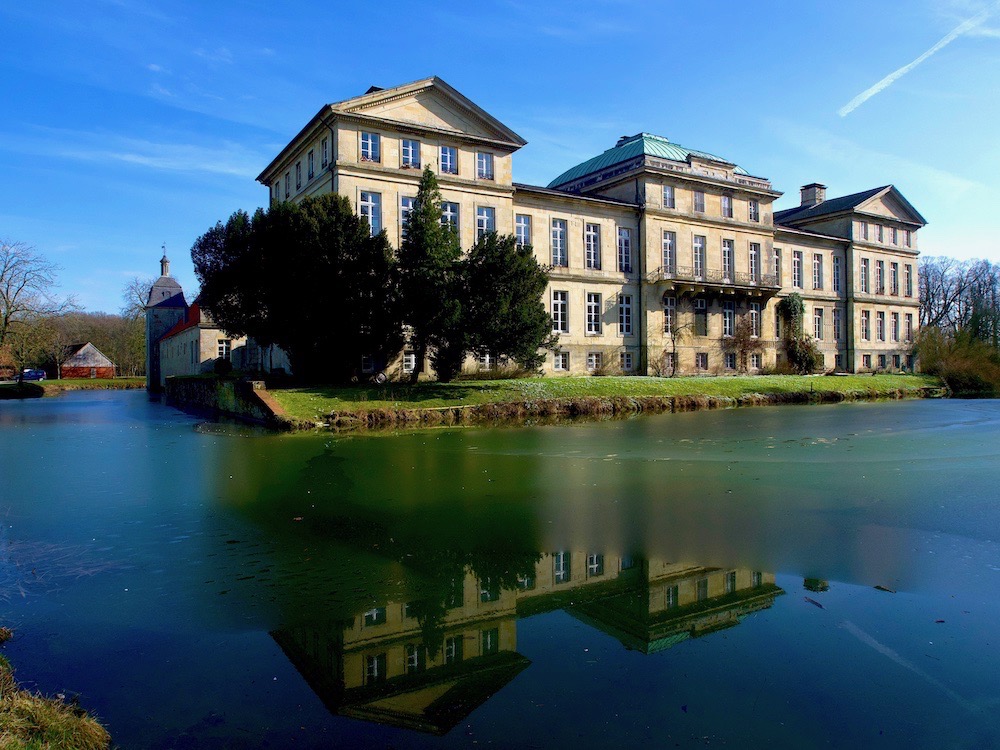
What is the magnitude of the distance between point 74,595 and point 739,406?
2936 centimetres

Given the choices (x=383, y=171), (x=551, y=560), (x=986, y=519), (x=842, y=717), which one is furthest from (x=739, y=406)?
(x=842, y=717)

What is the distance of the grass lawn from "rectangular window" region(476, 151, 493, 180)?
1062 centimetres

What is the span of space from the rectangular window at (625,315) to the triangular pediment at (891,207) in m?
23.9

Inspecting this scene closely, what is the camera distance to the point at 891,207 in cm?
5462

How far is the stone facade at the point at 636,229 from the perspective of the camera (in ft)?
102

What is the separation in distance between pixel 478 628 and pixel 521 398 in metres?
21.5

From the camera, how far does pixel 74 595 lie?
238 inches

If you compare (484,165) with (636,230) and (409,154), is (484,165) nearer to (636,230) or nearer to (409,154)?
(409,154)

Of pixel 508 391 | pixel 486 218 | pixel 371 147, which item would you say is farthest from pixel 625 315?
pixel 371 147

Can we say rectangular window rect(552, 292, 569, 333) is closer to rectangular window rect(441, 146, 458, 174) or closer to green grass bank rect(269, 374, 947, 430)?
green grass bank rect(269, 374, 947, 430)

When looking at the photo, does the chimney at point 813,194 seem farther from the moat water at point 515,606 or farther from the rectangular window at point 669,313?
the moat water at point 515,606

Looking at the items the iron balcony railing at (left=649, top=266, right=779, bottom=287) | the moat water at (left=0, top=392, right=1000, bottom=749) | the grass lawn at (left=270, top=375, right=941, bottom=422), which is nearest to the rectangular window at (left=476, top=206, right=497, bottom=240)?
the grass lawn at (left=270, top=375, right=941, bottom=422)

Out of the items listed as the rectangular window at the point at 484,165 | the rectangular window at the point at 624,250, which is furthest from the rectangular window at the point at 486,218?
the rectangular window at the point at 624,250

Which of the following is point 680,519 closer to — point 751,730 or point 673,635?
point 673,635
